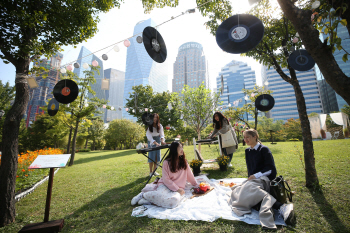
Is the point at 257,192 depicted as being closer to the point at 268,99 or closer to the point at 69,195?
the point at 69,195

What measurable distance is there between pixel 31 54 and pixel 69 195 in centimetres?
398

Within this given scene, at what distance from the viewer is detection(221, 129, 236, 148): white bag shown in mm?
5918

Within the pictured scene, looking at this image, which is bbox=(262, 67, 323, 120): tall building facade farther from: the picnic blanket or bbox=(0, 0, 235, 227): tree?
bbox=(0, 0, 235, 227): tree

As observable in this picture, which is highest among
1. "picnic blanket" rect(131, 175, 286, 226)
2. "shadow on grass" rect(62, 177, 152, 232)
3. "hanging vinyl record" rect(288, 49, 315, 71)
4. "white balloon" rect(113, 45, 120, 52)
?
"white balloon" rect(113, 45, 120, 52)

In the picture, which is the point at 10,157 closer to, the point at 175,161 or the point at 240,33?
the point at 175,161

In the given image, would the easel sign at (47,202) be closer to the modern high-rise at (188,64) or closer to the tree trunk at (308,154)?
the tree trunk at (308,154)

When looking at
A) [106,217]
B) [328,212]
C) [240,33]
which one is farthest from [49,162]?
[328,212]

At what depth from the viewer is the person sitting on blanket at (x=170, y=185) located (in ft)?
10.6

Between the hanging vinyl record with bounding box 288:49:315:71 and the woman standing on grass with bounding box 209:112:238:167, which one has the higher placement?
the hanging vinyl record with bounding box 288:49:315:71

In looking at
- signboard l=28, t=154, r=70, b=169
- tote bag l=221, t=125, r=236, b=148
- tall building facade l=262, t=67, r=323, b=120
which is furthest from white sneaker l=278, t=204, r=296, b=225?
tall building facade l=262, t=67, r=323, b=120

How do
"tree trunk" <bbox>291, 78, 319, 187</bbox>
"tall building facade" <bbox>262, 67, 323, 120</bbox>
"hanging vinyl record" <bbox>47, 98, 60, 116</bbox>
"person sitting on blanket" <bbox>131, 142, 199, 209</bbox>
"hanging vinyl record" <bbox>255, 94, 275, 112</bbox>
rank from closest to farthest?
1. "person sitting on blanket" <bbox>131, 142, 199, 209</bbox>
2. "tree trunk" <bbox>291, 78, 319, 187</bbox>
3. "hanging vinyl record" <bbox>47, 98, 60, 116</bbox>
4. "hanging vinyl record" <bbox>255, 94, 275, 112</bbox>
5. "tall building facade" <bbox>262, 67, 323, 120</bbox>

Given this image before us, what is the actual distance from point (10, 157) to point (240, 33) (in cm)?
538

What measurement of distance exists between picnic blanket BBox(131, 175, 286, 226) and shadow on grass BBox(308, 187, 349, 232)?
0.69 meters

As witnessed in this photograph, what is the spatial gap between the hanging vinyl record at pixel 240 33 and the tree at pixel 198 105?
430 inches
